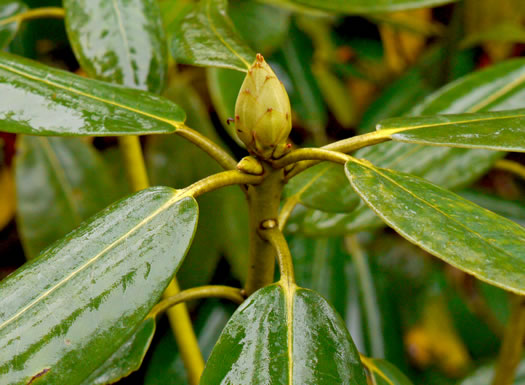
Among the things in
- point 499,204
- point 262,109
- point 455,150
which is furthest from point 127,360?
point 499,204

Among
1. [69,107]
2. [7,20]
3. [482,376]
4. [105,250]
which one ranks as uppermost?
[7,20]

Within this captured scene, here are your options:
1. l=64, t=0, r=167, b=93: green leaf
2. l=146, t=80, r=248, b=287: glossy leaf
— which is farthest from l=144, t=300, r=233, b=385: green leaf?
l=64, t=0, r=167, b=93: green leaf

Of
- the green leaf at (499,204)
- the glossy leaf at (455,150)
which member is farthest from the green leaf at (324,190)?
the green leaf at (499,204)

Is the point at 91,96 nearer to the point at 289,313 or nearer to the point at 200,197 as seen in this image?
the point at 289,313

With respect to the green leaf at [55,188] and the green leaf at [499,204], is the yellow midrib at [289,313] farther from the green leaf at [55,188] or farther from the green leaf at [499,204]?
the green leaf at [499,204]

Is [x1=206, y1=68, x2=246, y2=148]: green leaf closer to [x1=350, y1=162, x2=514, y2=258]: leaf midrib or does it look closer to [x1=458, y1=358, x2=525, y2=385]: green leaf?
[x1=350, y1=162, x2=514, y2=258]: leaf midrib
